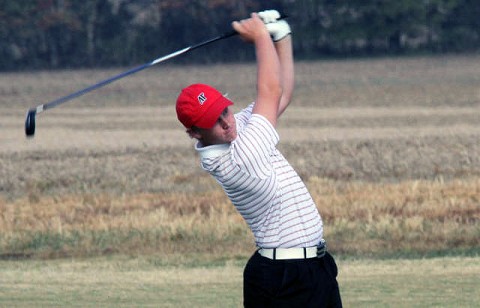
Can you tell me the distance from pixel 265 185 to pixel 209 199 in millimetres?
12019

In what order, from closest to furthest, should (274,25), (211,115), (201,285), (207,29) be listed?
(211,115) → (274,25) → (201,285) → (207,29)

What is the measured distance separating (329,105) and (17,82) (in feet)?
49.4

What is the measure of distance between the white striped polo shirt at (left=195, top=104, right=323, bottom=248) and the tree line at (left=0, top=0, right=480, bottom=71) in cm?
4746

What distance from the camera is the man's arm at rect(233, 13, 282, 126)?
208 inches

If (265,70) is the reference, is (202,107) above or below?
below

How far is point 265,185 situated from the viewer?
5250mm

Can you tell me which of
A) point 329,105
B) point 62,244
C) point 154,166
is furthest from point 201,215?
point 329,105

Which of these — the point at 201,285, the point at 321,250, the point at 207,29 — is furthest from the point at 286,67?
the point at 207,29

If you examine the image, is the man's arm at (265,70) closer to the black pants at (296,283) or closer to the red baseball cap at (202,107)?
the red baseball cap at (202,107)

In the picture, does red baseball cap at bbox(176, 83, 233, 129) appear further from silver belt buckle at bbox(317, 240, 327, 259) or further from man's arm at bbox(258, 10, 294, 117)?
silver belt buckle at bbox(317, 240, 327, 259)

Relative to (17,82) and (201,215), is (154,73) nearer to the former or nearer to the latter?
(17,82)

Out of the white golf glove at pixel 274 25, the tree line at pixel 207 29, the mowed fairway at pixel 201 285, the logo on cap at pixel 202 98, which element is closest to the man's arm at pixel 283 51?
the white golf glove at pixel 274 25

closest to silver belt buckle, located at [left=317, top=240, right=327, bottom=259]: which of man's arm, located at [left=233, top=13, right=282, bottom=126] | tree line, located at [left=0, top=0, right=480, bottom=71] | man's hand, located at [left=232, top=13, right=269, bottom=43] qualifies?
man's arm, located at [left=233, top=13, right=282, bottom=126]

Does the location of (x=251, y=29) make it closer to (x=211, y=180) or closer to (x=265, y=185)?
(x=265, y=185)
